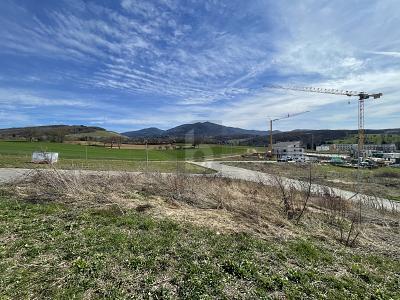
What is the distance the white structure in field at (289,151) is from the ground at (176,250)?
70.0 m

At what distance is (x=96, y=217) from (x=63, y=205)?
1829mm

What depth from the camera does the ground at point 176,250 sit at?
4.36 m

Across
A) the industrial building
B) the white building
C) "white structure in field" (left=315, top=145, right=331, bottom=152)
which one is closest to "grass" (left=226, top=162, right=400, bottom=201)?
the white building

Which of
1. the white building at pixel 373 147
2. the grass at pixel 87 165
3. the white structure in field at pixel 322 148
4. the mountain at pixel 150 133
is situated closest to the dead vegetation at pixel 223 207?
the grass at pixel 87 165

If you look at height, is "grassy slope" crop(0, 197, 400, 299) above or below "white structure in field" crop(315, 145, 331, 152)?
above

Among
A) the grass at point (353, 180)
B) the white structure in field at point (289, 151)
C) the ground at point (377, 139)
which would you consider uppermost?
the ground at point (377, 139)

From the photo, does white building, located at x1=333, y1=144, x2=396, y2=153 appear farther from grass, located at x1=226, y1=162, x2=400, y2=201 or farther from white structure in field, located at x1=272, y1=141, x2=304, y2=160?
grass, located at x1=226, y1=162, x2=400, y2=201

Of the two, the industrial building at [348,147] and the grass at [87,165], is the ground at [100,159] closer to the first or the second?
the grass at [87,165]

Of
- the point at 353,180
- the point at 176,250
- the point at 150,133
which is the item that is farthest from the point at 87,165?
the point at 150,133

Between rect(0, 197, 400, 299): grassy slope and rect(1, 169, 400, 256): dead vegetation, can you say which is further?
rect(1, 169, 400, 256): dead vegetation

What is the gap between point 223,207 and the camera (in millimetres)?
9844

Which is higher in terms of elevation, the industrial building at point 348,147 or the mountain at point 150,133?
the mountain at point 150,133

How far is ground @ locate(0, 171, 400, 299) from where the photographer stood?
4363 mm

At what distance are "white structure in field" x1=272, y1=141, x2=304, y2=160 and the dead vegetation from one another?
6687 cm
